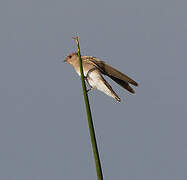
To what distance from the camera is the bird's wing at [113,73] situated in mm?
7578

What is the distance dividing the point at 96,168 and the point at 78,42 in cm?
134

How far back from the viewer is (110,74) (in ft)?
26.8

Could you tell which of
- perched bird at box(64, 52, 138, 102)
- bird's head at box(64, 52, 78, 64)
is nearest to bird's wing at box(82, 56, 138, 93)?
perched bird at box(64, 52, 138, 102)

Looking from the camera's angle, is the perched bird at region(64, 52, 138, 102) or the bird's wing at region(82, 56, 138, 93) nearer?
the bird's wing at region(82, 56, 138, 93)

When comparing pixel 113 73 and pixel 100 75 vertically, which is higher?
pixel 100 75

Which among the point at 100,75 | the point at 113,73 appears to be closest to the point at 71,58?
the point at 100,75

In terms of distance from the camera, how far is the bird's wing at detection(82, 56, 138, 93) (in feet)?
24.9

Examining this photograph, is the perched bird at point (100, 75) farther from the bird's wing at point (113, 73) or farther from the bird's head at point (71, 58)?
the bird's head at point (71, 58)

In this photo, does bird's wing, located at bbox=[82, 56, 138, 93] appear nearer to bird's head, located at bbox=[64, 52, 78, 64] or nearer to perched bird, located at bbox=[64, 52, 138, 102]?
perched bird, located at bbox=[64, 52, 138, 102]

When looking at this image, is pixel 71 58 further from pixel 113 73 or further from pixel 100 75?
pixel 113 73

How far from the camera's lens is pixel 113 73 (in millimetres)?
8023

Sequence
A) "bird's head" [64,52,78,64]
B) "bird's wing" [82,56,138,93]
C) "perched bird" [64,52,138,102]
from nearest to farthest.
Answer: "bird's wing" [82,56,138,93] < "perched bird" [64,52,138,102] < "bird's head" [64,52,78,64]

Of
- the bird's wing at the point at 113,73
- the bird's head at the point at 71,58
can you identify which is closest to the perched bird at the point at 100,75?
Answer: the bird's wing at the point at 113,73

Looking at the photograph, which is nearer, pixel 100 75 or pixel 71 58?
pixel 100 75
